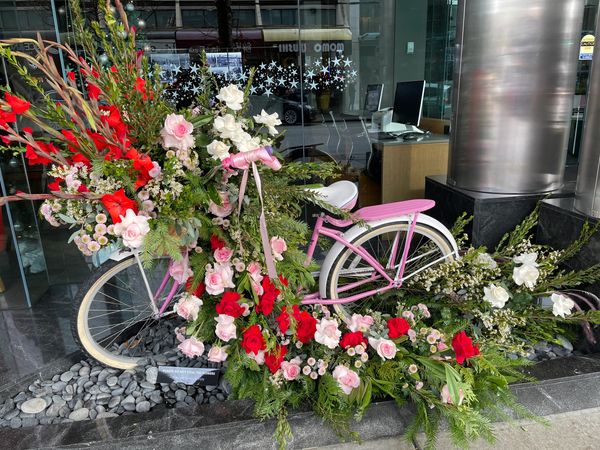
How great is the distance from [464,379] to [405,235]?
39.9 inches

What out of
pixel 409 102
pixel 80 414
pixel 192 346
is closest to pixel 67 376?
pixel 80 414

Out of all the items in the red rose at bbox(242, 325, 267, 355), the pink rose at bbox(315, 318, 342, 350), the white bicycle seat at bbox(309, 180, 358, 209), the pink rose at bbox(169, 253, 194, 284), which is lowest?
the pink rose at bbox(315, 318, 342, 350)

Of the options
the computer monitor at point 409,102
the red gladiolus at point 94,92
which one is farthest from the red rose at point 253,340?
the computer monitor at point 409,102

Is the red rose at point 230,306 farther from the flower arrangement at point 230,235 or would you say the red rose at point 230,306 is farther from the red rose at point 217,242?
the red rose at point 217,242

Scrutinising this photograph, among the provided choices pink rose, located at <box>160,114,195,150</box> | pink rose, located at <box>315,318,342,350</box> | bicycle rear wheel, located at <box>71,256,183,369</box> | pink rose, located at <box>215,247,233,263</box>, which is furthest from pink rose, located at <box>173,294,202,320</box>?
pink rose, located at <box>160,114,195,150</box>

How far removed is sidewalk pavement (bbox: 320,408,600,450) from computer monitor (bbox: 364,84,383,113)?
440 cm

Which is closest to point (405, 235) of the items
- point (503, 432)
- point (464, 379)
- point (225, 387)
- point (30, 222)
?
point (464, 379)

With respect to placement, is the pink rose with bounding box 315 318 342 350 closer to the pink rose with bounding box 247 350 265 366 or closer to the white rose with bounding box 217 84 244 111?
the pink rose with bounding box 247 350 265 366

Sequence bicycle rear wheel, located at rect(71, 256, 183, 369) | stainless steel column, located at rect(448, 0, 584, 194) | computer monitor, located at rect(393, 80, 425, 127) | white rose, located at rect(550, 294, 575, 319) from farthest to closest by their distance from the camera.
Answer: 1. computer monitor, located at rect(393, 80, 425, 127)
2. stainless steel column, located at rect(448, 0, 584, 194)
3. bicycle rear wheel, located at rect(71, 256, 183, 369)
4. white rose, located at rect(550, 294, 575, 319)

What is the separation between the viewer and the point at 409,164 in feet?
16.7

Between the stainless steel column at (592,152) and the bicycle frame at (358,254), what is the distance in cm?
105

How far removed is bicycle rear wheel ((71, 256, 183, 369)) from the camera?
2.61 m

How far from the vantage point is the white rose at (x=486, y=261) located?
280 cm

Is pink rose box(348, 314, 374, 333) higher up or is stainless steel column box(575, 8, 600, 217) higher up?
stainless steel column box(575, 8, 600, 217)
